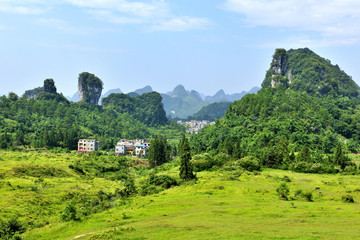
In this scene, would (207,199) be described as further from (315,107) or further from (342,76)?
(342,76)

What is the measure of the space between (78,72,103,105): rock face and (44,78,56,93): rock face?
18344 millimetres

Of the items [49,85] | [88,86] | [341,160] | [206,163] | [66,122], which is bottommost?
[206,163]

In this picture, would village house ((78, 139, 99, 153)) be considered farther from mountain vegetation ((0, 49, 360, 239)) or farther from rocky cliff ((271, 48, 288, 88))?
rocky cliff ((271, 48, 288, 88))

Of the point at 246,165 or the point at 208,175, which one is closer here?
the point at 208,175

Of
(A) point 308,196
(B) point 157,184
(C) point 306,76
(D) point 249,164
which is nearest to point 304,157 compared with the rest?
(D) point 249,164

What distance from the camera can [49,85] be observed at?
163875mm

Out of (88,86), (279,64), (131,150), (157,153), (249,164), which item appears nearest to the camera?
(249,164)

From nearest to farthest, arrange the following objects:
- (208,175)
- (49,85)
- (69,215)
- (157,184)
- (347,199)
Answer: (69,215) < (347,199) < (157,184) < (208,175) < (49,85)

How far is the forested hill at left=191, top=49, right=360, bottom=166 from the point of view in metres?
99.6

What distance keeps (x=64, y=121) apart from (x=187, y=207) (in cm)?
10800

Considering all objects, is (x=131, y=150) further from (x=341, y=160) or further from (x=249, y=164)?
(x=341, y=160)

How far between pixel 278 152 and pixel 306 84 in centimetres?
7161

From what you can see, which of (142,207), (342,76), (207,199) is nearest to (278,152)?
(207,199)

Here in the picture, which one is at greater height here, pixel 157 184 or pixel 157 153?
pixel 157 153
